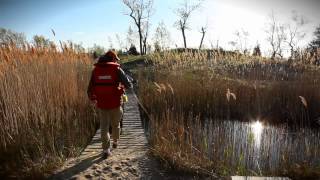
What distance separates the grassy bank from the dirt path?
0.28m

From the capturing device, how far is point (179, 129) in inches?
230

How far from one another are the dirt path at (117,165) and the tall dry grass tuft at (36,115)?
0.24 meters

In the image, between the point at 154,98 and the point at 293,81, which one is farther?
the point at 293,81

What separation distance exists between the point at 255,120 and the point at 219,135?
12.9ft

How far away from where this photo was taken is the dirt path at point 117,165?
191 inches

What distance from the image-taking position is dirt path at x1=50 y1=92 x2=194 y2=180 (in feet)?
16.0

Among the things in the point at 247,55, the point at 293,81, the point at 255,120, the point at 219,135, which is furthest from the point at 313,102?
the point at 219,135

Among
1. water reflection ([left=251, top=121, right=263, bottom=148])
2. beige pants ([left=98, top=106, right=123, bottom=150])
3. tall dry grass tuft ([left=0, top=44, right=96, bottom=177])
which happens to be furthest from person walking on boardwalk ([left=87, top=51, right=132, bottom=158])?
water reflection ([left=251, top=121, right=263, bottom=148])

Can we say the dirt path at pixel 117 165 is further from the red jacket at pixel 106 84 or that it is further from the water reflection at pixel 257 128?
the water reflection at pixel 257 128

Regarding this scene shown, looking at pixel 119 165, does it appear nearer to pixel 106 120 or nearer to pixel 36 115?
pixel 106 120

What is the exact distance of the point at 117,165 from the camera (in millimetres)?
5117

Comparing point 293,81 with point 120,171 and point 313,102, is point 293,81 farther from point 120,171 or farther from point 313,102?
point 120,171

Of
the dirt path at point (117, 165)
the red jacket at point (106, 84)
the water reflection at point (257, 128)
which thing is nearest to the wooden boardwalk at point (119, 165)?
the dirt path at point (117, 165)

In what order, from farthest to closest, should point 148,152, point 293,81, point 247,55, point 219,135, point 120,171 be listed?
point 247,55, point 293,81, point 219,135, point 148,152, point 120,171
